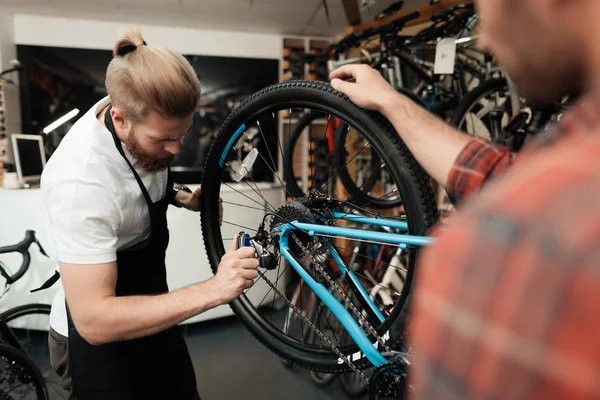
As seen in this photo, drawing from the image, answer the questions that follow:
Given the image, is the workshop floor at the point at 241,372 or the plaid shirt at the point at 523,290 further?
the workshop floor at the point at 241,372

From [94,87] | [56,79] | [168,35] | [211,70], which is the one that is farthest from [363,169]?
[56,79]

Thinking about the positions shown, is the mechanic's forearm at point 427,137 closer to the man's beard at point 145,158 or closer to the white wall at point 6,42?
the man's beard at point 145,158

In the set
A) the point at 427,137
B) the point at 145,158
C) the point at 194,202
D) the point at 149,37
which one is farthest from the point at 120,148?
the point at 149,37

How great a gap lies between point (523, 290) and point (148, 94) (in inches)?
29.6

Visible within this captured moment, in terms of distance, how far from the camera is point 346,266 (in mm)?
889

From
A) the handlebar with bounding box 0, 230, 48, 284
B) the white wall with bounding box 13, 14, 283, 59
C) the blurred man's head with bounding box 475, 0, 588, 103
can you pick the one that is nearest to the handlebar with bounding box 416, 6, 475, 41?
the blurred man's head with bounding box 475, 0, 588, 103

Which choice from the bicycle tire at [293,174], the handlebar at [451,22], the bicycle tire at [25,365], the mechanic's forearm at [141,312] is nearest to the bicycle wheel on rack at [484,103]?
the handlebar at [451,22]

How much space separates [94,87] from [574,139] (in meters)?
3.78

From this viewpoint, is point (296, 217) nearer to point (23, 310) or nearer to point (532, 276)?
point (532, 276)

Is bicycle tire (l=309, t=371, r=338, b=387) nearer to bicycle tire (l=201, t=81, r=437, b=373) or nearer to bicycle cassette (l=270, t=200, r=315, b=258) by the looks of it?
bicycle tire (l=201, t=81, r=437, b=373)

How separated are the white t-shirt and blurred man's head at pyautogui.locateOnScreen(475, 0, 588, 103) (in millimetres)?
721

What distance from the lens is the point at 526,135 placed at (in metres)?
1.16

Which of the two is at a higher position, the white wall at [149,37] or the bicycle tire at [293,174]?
the white wall at [149,37]

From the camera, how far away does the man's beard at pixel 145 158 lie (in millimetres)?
830
